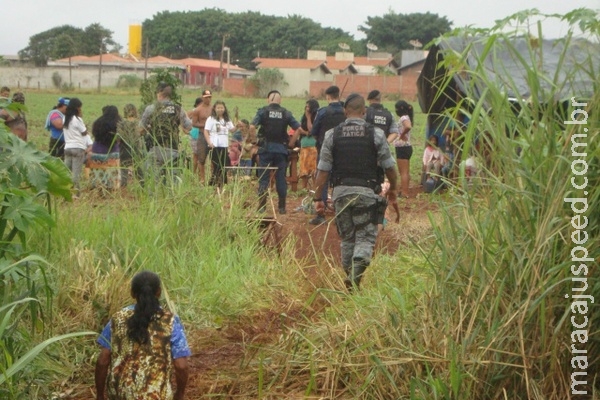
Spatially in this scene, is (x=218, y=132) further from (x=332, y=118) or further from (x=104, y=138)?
(x=332, y=118)

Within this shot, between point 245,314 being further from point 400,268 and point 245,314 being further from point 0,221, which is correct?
point 0,221

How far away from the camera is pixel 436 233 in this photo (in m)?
4.80

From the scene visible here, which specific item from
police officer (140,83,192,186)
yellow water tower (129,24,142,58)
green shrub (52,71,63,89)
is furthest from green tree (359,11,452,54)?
police officer (140,83,192,186)

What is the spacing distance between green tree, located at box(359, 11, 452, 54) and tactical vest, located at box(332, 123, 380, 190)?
83.9m

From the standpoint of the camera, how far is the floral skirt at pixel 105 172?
9.20 metres

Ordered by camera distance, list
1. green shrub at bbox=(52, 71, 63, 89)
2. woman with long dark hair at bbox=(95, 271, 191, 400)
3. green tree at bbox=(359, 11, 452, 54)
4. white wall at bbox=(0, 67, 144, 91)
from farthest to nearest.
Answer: green tree at bbox=(359, 11, 452, 54)
white wall at bbox=(0, 67, 144, 91)
green shrub at bbox=(52, 71, 63, 89)
woman with long dark hair at bbox=(95, 271, 191, 400)

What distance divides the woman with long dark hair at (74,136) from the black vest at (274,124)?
2.67 meters

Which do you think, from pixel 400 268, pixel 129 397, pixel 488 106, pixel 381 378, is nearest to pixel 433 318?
pixel 381 378

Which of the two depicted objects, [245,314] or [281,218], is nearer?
[245,314]

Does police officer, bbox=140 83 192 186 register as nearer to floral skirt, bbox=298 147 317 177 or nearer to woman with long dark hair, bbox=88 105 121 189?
woman with long dark hair, bbox=88 105 121 189

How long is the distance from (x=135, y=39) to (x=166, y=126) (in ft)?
294

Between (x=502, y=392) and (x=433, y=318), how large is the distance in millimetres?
517

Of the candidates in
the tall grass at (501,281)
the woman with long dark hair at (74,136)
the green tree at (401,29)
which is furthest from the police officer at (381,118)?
the green tree at (401,29)

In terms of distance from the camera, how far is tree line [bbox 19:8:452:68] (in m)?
93.6
